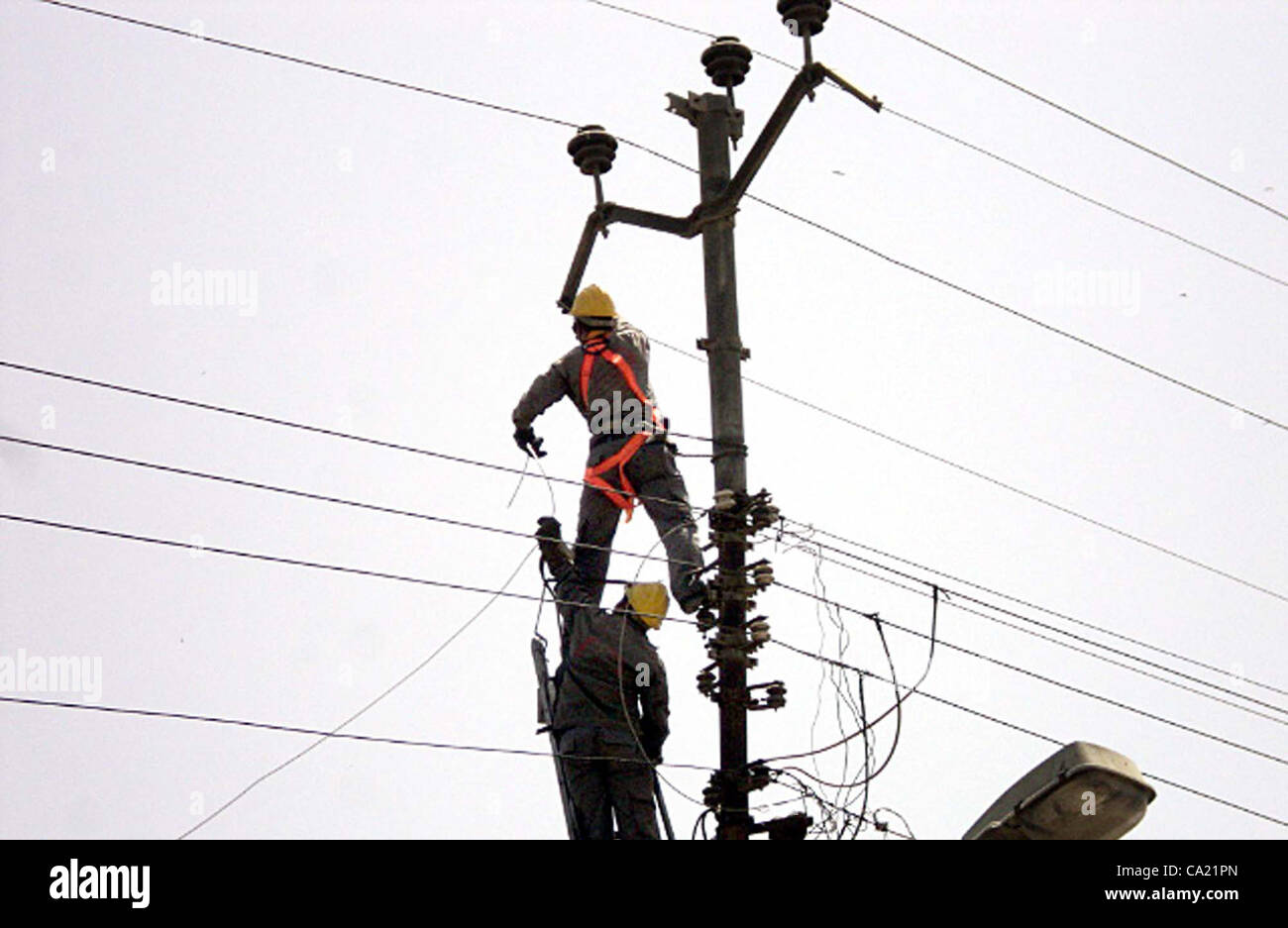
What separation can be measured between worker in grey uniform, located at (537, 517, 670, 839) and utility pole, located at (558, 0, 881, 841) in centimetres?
70

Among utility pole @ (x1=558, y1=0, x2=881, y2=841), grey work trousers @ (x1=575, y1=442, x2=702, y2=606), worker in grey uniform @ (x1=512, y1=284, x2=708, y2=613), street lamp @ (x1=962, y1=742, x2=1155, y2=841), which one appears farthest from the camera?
→ worker in grey uniform @ (x1=512, y1=284, x2=708, y2=613)

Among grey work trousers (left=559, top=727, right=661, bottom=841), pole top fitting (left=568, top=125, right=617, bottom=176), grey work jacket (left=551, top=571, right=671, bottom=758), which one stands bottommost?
grey work trousers (left=559, top=727, right=661, bottom=841)

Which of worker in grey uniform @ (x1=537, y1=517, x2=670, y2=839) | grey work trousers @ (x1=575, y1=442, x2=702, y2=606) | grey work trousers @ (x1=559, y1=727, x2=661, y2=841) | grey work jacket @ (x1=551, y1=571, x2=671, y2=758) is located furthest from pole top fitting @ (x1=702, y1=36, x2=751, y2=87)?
grey work trousers @ (x1=559, y1=727, x2=661, y2=841)

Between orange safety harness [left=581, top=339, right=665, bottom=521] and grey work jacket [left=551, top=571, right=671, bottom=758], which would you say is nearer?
grey work jacket [left=551, top=571, right=671, bottom=758]

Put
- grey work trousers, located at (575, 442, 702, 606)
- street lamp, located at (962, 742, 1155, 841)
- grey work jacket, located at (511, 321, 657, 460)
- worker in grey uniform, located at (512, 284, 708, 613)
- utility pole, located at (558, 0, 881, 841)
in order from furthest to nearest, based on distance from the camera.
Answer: grey work jacket, located at (511, 321, 657, 460)
worker in grey uniform, located at (512, 284, 708, 613)
grey work trousers, located at (575, 442, 702, 606)
utility pole, located at (558, 0, 881, 841)
street lamp, located at (962, 742, 1155, 841)

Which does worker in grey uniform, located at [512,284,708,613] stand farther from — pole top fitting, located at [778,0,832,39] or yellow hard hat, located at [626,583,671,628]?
pole top fitting, located at [778,0,832,39]

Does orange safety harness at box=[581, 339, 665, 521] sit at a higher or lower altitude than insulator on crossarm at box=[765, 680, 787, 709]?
higher

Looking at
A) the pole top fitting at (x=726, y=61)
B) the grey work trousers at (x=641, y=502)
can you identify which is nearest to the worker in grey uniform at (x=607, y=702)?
the grey work trousers at (x=641, y=502)

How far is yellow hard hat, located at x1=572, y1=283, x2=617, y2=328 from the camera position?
1329 centimetres

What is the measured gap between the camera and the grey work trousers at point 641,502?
12602 millimetres
